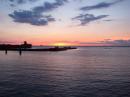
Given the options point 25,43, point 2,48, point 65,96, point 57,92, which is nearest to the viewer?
point 65,96

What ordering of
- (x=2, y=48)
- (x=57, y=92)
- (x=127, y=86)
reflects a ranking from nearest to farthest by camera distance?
(x=57, y=92), (x=127, y=86), (x=2, y=48)

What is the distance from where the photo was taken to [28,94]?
73.2ft

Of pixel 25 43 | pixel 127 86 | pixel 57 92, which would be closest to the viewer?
pixel 57 92

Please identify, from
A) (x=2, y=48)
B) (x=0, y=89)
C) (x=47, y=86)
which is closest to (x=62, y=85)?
(x=47, y=86)

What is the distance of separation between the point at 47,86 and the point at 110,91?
8.51 meters

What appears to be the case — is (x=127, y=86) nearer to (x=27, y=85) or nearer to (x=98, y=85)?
(x=98, y=85)

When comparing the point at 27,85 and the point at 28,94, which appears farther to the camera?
the point at 27,85

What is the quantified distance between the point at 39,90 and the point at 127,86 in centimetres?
1202

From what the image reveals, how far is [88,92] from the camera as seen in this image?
76.9 ft

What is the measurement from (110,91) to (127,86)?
3.96 meters

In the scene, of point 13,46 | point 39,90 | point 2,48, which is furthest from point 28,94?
point 13,46

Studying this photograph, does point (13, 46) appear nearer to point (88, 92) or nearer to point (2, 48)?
point (2, 48)

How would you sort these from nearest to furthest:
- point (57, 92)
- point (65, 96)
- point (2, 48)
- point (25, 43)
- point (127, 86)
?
point (65, 96), point (57, 92), point (127, 86), point (2, 48), point (25, 43)

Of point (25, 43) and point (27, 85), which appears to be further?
point (25, 43)
